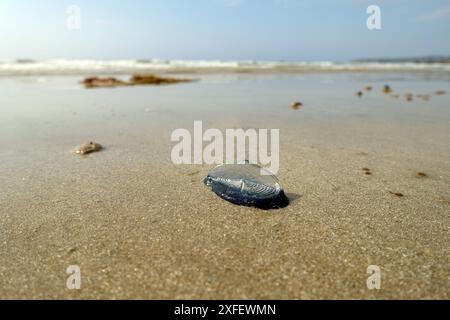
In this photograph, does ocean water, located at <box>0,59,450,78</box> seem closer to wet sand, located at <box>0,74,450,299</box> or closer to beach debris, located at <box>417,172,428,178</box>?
wet sand, located at <box>0,74,450,299</box>

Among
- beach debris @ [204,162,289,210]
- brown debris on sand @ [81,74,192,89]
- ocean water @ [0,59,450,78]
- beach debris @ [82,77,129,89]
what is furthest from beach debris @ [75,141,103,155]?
ocean water @ [0,59,450,78]

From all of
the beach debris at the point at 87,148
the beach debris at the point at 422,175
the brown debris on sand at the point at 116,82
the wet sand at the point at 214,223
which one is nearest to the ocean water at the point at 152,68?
the brown debris on sand at the point at 116,82

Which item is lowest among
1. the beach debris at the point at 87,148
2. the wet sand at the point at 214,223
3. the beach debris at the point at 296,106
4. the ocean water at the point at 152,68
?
the wet sand at the point at 214,223

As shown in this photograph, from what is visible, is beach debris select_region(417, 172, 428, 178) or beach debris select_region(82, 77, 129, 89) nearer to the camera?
beach debris select_region(417, 172, 428, 178)

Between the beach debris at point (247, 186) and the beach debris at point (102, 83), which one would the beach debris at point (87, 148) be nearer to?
the beach debris at point (247, 186)

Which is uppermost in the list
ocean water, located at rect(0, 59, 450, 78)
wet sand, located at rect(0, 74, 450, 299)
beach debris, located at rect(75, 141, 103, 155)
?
ocean water, located at rect(0, 59, 450, 78)

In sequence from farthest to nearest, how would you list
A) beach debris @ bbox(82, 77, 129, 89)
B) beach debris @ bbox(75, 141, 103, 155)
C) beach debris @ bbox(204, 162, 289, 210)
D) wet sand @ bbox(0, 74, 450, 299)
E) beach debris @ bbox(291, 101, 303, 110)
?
beach debris @ bbox(82, 77, 129, 89), beach debris @ bbox(291, 101, 303, 110), beach debris @ bbox(75, 141, 103, 155), beach debris @ bbox(204, 162, 289, 210), wet sand @ bbox(0, 74, 450, 299)
